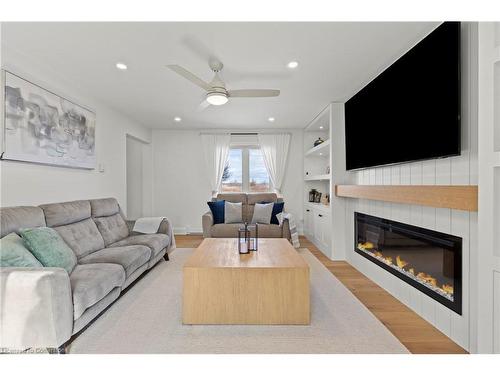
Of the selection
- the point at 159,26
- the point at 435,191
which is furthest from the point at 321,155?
the point at 159,26

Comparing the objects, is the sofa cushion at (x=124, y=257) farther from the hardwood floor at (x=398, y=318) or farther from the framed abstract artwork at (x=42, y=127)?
the hardwood floor at (x=398, y=318)

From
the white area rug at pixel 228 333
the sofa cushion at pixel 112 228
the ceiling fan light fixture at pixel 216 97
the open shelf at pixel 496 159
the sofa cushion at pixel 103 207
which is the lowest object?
the white area rug at pixel 228 333

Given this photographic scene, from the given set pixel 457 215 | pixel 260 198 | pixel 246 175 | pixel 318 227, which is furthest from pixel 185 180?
pixel 457 215

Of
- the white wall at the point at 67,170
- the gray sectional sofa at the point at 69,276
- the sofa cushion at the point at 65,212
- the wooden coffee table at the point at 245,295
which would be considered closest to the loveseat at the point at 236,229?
the gray sectional sofa at the point at 69,276

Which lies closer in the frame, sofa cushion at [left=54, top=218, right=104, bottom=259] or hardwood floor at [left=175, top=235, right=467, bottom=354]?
hardwood floor at [left=175, top=235, right=467, bottom=354]

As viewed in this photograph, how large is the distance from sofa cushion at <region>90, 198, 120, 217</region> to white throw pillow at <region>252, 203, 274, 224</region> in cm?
218

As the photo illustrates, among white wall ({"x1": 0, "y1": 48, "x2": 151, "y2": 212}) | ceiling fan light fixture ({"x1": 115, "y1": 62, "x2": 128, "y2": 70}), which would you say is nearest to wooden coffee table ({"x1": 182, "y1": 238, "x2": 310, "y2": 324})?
white wall ({"x1": 0, "y1": 48, "x2": 151, "y2": 212})

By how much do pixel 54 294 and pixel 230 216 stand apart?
118 inches

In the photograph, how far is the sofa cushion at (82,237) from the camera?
2434 mm

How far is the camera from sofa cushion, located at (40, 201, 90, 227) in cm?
238

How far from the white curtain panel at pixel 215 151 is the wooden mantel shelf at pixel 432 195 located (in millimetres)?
3270

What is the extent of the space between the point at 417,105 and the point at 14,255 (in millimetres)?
3229

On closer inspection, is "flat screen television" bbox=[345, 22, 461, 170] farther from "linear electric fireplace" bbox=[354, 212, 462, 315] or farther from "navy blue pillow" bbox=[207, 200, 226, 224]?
"navy blue pillow" bbox=[207, 200, 226, 224]
